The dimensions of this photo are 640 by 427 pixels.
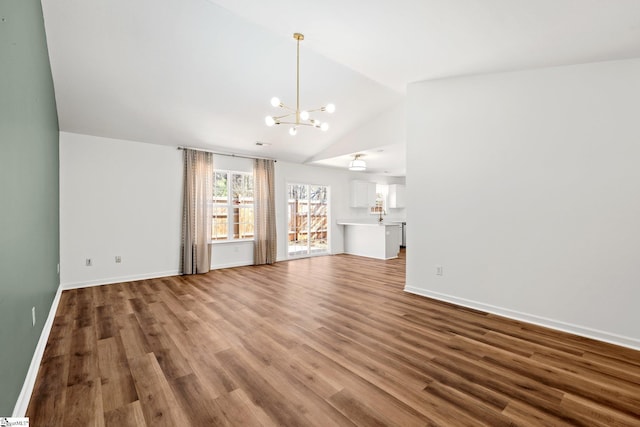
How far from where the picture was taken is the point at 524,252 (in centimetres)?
328

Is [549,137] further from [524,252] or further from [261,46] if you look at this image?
[261,46]

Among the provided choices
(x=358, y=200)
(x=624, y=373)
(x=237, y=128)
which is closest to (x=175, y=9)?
(x=237, y=128)

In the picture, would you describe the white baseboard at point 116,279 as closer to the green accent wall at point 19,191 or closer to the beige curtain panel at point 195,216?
the beige curtain panel at point 195,216

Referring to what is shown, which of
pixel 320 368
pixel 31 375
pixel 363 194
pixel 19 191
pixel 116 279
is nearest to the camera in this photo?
pixel 19 191

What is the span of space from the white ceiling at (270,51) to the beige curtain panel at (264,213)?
141 cm

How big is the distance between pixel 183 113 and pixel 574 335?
236 inches

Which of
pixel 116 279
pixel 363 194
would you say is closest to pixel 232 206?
pixel 116 279

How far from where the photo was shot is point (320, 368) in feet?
7.41

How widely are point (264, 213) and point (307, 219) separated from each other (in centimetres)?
150

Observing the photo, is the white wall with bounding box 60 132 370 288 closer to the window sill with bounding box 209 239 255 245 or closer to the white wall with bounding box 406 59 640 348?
the window sill with bounding box 209 239 255 245

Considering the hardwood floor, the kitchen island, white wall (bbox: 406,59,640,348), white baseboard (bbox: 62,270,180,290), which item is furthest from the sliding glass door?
white wall (bbox: 406,59,640,348)

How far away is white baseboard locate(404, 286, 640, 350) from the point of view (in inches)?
107

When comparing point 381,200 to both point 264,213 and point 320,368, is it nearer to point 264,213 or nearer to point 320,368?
point 264,213

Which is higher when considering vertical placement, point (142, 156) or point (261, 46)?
point (261, 46)
